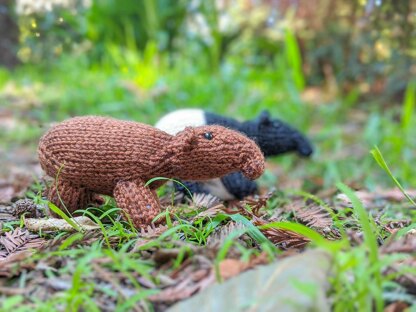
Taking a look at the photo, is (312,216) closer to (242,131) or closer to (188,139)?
(188,139)

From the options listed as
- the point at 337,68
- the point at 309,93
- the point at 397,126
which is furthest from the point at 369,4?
the point at 309,93

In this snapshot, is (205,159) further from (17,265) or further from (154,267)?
(17,265)

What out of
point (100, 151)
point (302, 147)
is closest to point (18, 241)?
point (100, 151)

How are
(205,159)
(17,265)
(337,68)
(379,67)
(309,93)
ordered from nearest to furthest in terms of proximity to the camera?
(17,265)
(205,159)
(379,67)
(337,68)
(309,93)

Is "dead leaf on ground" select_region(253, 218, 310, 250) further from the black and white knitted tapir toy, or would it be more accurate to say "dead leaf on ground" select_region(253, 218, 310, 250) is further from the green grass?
the black and white knitted tapir toy

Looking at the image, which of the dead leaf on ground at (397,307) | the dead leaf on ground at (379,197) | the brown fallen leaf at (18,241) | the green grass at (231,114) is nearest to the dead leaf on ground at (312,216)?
the green grass at (231,114)

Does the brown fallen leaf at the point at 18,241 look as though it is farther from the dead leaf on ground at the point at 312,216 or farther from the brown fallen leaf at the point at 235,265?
the dead leaf on ground at the point at 312,216

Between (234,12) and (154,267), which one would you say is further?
(234,12)
